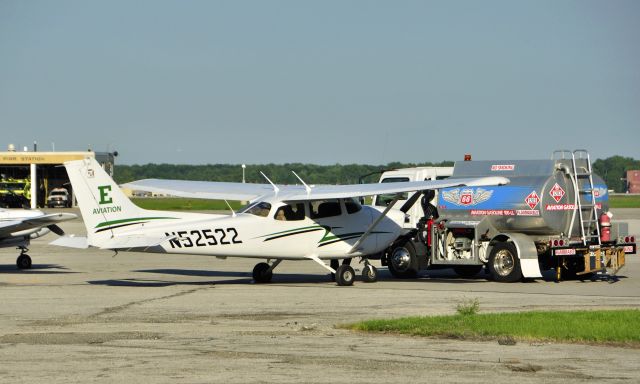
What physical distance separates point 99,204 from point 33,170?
69.4 meters

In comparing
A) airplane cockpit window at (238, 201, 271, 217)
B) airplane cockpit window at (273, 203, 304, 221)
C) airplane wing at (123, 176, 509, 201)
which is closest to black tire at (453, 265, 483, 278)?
airplane wing at (123, 176, 509, 201)

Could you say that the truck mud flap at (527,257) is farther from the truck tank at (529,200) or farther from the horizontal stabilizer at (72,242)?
the horizontal stabilizer at (72,242)

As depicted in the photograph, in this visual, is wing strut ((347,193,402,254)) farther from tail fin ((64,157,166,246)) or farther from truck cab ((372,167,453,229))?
tail fin ((64,157,166,246))

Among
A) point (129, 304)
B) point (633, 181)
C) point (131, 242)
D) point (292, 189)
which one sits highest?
point (633, 181)

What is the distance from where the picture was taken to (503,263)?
69.3 ft

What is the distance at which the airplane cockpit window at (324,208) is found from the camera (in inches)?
819

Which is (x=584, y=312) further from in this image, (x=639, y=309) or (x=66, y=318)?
(x=66, y=318)

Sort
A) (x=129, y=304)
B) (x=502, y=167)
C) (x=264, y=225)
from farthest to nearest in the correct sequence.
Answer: (x=502, y=167) → (x=264, y=225) → (x=129, y=304)

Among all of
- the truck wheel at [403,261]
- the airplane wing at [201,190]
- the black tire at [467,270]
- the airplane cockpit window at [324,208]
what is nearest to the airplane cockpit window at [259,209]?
the airplane cockpit window at [324,208]

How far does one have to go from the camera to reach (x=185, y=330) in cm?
1362

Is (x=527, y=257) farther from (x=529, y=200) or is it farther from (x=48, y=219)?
(x=48, y=219)

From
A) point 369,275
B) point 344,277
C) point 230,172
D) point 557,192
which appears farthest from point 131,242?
point 230,172

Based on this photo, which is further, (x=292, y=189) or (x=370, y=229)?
(x=292, y=189)

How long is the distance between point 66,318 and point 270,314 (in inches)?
119
